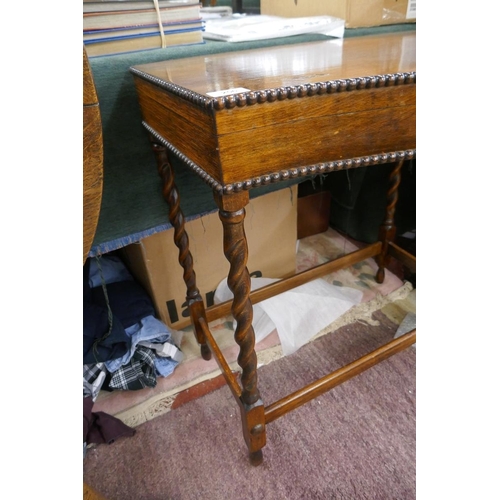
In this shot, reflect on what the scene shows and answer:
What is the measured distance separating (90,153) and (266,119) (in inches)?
8.8

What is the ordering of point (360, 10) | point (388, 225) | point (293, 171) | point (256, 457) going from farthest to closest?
point (388, 225), point (360, 10), point (256, 457), point (293, 171)

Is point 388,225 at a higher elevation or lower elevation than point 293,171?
lower

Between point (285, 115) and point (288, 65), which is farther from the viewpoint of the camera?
point (288, 65)

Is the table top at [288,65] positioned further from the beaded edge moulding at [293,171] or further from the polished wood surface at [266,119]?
the beaded edge moulding at [293,171]

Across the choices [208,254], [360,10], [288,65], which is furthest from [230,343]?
[360,10]

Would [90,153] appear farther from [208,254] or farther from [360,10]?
[360,10]

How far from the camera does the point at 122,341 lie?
991 mm

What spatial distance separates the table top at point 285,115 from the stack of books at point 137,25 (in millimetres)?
231

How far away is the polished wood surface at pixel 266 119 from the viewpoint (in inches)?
19.9

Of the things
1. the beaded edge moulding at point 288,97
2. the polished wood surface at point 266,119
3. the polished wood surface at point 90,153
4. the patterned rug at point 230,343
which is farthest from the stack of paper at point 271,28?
the patterned rug at point 230,343

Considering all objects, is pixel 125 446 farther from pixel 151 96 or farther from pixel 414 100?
pixel 414 100

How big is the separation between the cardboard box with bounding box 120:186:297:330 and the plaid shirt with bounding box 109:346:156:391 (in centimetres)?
16

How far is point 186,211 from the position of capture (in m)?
1.01

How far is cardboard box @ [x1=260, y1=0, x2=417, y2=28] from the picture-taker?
1054 mm
